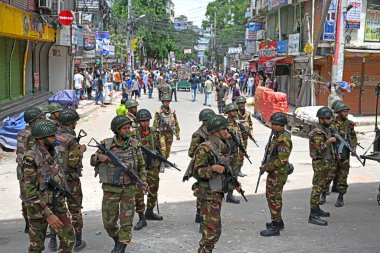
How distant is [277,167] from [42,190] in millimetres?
3095

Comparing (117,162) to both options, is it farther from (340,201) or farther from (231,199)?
(340,201)

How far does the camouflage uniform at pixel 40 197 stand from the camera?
4.70m

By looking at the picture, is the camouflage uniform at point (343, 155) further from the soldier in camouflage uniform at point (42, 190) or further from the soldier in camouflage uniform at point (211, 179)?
the soldier in camouflage uniform at point (42, 190)

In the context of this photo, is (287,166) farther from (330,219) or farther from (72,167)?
(72,167)

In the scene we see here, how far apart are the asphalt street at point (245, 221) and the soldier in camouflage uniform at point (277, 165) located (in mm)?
298

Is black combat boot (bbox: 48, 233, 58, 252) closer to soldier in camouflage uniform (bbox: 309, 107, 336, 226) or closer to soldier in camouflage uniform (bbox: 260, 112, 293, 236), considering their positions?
soldier in camouflage uniform (bbox: 260, 112, 293, 236)

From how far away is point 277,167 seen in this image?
649 centimetres

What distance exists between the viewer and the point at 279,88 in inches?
1147

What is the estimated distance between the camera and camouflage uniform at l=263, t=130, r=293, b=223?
6.46 meters

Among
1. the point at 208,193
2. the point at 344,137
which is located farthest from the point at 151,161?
the point at 344,137

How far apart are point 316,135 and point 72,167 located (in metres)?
3.45

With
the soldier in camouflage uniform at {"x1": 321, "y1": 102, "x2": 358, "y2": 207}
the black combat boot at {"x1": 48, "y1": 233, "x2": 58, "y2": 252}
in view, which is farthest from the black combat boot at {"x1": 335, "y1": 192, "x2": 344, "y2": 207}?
the black combat boot at {"x1": 48, "y1": 233, "x2": 58, "y2": 252}

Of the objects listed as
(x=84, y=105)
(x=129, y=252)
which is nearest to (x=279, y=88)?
(x=84, y=105)

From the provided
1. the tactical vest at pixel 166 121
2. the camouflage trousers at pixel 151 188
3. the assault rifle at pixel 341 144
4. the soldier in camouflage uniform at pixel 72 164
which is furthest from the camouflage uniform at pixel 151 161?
the assault rifle at pixel 341 144
